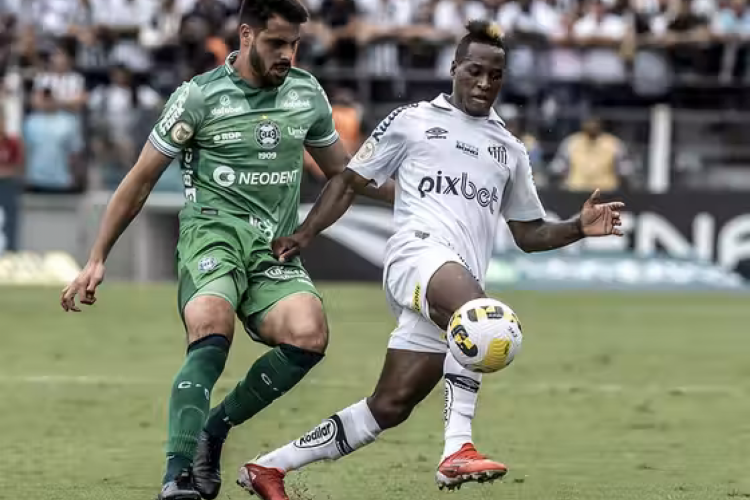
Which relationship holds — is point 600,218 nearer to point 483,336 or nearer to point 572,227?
point 572,227

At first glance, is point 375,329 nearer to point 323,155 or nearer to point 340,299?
point 340,299

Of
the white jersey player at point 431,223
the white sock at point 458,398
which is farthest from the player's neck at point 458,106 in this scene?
the white sock at point 458,398

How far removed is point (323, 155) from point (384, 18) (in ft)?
51.5

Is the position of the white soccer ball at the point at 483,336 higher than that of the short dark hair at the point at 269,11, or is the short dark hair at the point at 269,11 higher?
the short dark hair at the point at 269,11

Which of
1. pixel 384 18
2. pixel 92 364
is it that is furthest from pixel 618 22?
pixel 92 364

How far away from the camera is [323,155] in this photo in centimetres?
781

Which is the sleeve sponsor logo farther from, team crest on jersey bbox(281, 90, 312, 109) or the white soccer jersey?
the white soccer jersey

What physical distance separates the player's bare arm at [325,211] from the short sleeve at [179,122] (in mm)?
664

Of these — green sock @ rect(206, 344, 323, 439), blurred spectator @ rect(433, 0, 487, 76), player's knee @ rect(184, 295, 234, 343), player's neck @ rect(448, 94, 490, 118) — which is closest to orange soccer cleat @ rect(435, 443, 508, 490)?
green sock @ rect(206, 344, 323, 439)

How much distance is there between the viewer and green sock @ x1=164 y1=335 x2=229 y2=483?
669 cm

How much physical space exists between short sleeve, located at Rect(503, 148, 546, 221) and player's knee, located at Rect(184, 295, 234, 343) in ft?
4.79

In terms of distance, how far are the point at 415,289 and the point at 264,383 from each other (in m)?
0.86

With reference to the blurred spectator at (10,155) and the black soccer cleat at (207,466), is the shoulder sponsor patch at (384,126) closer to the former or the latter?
the black soccer cleat at (207,466)

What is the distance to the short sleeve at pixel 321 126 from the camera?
7.62m
